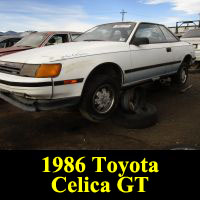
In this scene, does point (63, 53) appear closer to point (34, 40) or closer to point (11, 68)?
point (11, 68)

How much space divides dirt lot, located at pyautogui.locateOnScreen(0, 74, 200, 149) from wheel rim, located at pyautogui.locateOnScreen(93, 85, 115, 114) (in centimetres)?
37

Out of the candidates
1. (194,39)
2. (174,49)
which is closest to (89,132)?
(174,49)

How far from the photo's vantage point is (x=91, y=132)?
3.96 metres

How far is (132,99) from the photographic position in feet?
14.7

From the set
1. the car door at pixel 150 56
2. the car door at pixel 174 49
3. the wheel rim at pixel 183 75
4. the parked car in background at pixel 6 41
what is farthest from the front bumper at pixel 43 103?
the parked car in background at pixel 6 41

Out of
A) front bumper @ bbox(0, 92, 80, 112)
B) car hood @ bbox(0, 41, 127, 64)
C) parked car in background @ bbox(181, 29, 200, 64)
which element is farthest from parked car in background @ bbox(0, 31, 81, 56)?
parked car in background @ bbox(181, 29, 200, 64)

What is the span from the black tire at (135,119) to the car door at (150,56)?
1.86 feet

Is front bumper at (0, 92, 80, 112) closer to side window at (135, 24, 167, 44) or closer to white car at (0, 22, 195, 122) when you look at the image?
white car at (0, 22, 195, 122)

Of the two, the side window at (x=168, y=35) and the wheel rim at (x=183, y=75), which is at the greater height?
the side window at (x=168, y=35)

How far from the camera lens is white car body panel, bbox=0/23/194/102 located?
Answer: 3.32m

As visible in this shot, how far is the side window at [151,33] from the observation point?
478cm

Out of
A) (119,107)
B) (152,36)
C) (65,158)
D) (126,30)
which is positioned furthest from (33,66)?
(152,36)

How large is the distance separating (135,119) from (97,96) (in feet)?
2.48

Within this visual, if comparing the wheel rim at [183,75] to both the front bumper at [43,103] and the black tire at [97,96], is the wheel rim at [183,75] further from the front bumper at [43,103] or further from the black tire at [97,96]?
the front bumper at [43,103]
